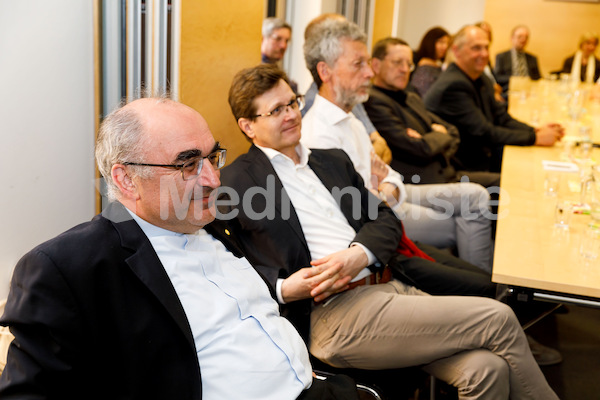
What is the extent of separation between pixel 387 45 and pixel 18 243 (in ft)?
8.28

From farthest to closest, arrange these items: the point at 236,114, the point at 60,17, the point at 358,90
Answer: the point at 358,90 → the point at 236,114 → the point at 60,17

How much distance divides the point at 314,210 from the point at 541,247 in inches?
32.8

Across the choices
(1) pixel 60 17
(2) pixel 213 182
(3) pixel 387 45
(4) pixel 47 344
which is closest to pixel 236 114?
(1) pixel 60 17

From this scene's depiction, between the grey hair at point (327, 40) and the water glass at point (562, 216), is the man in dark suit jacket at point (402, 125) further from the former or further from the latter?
the water glass at point (562, 216)

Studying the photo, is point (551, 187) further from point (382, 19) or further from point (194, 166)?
point (382, 19)

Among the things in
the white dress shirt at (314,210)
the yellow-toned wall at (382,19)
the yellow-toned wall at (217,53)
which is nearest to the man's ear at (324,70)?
the yellow-toned wall at (217,53)

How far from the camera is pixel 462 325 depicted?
198 cm

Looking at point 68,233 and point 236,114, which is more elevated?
point 236,114

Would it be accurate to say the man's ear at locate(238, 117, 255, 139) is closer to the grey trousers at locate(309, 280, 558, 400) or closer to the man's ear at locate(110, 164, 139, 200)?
the grey trousers at locate(309, 280, 558, 400)

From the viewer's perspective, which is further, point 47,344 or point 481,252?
point 481,252

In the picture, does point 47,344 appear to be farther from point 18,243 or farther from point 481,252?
point 481,252

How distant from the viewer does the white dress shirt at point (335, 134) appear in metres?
2.86

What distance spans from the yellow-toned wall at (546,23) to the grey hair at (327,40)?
36.1 feet

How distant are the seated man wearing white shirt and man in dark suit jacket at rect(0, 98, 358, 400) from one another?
4.45 feet
